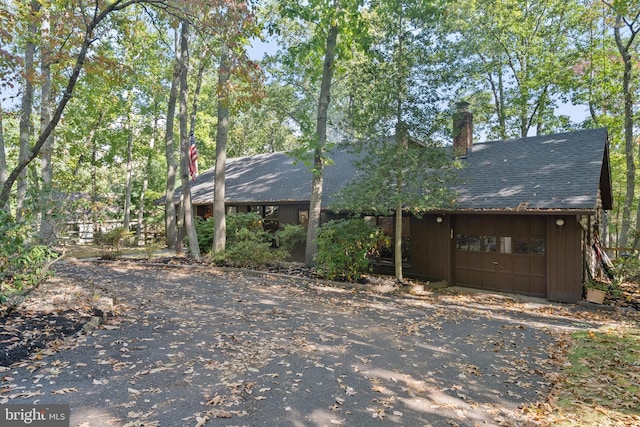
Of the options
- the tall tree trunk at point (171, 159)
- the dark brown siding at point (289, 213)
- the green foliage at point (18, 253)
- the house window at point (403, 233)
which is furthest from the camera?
the tall tree trunk at point (171, 159)

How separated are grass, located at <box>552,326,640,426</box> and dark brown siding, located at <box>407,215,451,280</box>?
506cm

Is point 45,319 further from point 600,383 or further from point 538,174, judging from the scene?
point 538,174

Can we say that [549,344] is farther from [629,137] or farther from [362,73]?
[629,137]

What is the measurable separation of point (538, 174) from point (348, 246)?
605 centimetres

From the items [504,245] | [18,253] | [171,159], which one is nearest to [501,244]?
[504,245]

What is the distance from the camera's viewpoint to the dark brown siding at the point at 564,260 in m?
9.63

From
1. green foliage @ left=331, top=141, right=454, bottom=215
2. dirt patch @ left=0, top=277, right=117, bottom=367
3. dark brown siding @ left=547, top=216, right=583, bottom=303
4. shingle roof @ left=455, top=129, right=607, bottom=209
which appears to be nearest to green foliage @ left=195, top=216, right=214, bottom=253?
green foliage @ left=331, top=141, right=454, bottom=215

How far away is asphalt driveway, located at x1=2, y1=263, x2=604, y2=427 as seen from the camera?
359 cm

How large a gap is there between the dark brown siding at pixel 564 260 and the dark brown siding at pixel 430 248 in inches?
108

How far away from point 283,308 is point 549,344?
16.0ft

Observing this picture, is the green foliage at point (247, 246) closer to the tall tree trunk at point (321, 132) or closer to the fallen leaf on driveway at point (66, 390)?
the tall tree trunk at point (321, 132)

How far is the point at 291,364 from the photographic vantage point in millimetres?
4781

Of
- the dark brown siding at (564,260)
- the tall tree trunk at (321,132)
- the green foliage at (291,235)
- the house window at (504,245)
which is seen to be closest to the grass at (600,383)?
the dark brown siding at (564,260)

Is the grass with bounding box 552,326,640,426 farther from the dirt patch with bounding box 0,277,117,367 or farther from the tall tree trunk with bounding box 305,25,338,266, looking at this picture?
the tall tree trunk with bounding box 305,25,338,266
